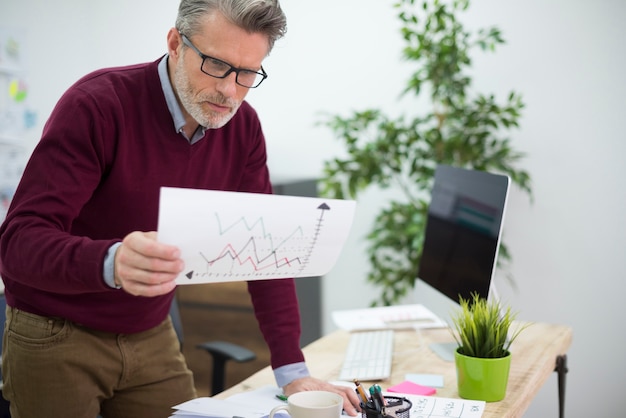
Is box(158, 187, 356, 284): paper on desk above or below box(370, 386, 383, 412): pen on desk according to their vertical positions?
above

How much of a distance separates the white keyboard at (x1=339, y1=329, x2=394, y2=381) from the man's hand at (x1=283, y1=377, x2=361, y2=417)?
182 mm

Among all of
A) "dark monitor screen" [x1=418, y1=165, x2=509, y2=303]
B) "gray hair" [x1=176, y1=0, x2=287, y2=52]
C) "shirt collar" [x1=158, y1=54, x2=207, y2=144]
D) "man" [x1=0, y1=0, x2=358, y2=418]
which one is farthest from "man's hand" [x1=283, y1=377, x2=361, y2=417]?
"gray hair" [x1=176, y1=0, x2=287, y2=52]

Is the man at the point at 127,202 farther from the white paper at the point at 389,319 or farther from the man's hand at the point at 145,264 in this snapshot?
the white paper at the point at 389,319

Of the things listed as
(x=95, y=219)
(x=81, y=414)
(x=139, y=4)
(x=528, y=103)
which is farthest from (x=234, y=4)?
(x=139, y=4)

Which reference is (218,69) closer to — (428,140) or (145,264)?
(145,264)

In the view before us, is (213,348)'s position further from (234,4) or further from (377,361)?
(234,4)

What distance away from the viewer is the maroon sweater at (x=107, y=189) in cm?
107

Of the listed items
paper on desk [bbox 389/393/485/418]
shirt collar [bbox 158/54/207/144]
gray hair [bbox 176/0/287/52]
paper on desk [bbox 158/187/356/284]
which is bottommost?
paper on desk [bbox 389/393/485/418]

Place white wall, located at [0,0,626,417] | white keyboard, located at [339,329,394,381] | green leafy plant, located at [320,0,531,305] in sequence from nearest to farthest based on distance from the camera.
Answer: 1. white keyboard, located at [339,329,394,381]
2. green leafy plant, located at [320,0,531,305]
3. white wall, located at [0,0,626,417]

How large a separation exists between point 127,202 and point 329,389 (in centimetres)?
56

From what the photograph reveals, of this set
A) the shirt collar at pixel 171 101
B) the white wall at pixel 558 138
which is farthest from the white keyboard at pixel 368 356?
the white wall at pixel 558 138

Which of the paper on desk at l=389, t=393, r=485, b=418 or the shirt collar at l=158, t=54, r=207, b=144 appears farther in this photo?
the shirt collar at l=158, t=54, r=207, b=144

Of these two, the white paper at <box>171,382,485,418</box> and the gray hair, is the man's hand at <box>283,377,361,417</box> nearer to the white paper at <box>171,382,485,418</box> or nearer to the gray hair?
the white paper at <box>171,382,485,418</box>

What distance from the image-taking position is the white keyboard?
5.13ft
